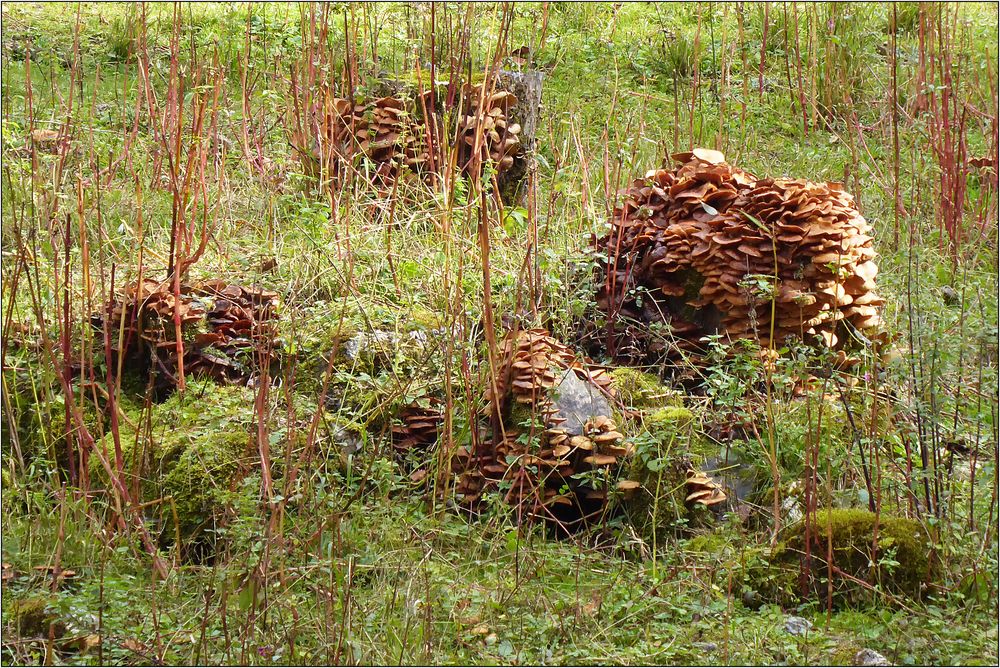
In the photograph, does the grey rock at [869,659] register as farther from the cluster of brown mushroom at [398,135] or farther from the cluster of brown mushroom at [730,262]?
the cluster of brown mushroom at [398,135]

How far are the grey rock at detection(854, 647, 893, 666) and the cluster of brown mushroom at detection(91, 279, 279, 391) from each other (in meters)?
1.94

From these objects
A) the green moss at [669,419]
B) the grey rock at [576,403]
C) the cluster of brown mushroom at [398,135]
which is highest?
the cluster of brown mushroom at [398,135]

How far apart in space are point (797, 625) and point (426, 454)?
1.22 m

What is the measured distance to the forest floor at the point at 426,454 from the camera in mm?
2320

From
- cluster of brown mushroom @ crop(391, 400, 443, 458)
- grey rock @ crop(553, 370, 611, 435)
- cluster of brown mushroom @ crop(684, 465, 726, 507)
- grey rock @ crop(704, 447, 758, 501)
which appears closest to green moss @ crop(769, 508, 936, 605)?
cluster of brown mushroom @ crop(684, 465, 726, 507)

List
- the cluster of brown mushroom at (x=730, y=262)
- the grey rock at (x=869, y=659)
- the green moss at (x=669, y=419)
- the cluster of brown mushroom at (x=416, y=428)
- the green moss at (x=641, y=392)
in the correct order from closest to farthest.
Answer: the grey rock at (x=869, y=659), the green moss at (x=669, y=419), the cluster of brown mushroom at (x=416, y=428), the green moss at (x=641, y=392), the cluster of brown mushroom at (x=730, y=262)

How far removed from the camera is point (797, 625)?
2.41 metres

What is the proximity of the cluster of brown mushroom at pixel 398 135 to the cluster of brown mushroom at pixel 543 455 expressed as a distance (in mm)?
1688

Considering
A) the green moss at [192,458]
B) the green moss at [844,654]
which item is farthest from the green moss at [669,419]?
the green moss at [192,458]

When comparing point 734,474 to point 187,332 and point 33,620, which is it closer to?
point 187,332

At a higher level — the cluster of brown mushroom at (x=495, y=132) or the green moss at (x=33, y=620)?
the cluster of brown mushroom at (x=495, y=132)

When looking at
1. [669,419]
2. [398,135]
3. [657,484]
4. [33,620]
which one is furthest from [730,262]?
[33,620]

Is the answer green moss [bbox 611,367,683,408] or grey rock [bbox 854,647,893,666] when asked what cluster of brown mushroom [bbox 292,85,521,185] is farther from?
grey rock [bbox 854,647,893,666]

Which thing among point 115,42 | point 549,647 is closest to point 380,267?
point 549,647
